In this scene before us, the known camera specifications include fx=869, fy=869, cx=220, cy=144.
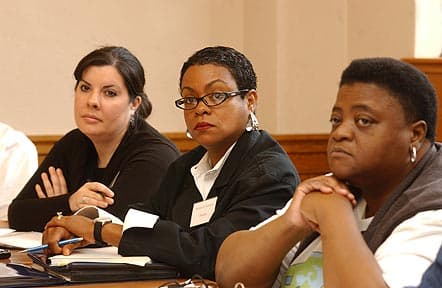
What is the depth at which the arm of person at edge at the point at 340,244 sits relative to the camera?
1811 mm

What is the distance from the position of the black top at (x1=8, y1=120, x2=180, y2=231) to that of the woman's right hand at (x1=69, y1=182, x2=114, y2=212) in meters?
0.04

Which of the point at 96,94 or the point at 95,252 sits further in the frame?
the point at 96,94

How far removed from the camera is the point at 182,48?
17.9 feet

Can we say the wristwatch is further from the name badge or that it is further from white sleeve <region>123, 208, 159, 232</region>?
the name badge

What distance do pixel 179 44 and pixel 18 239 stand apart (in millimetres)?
2602

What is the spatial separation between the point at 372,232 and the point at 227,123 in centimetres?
92

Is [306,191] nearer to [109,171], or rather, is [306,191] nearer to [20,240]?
[20,240]

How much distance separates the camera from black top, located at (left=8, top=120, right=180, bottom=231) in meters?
3.26

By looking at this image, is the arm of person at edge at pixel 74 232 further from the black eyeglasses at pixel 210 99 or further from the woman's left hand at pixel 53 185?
the woman's left hand at pixel 53 185

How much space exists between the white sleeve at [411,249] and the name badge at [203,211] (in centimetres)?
90

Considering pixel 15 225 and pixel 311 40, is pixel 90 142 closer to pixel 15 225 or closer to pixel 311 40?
pixel 15 225

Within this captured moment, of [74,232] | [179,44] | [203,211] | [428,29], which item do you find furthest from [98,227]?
[179,44]

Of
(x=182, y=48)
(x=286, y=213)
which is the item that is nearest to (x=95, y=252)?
(x=286, y=213)

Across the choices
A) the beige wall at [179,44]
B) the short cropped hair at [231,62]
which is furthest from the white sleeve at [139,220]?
the beige wall at [179,44]
